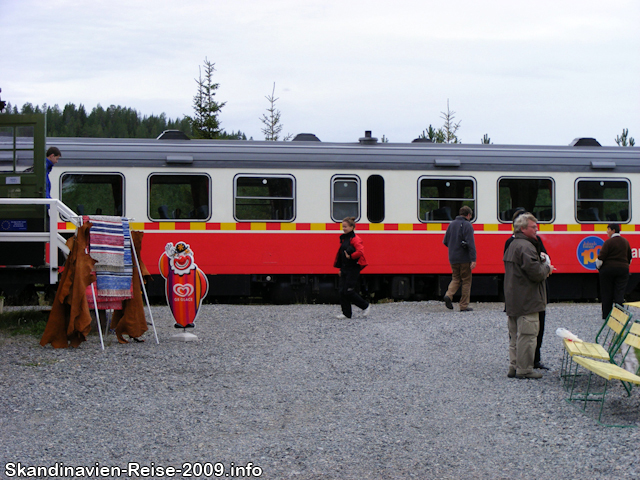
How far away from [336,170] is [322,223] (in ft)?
3.38

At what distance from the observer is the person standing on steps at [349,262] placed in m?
10.6

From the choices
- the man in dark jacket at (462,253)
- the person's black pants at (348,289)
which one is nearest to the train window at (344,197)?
the man in dark jacket at (462,253)

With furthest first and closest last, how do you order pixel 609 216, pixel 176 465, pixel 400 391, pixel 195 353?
pixel 609 216
pixel 195 353
pixel 400 391
pixel 176 465

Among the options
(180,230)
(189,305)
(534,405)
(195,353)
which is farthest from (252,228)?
(534,405)

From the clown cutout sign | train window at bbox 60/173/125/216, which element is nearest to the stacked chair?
the clown cutout sign

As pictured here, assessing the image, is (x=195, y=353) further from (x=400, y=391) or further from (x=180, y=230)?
(x=180, y=230)

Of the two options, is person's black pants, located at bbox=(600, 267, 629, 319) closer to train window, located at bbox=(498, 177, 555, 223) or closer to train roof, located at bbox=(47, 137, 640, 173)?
train window, located at bbox=(498, 177, 555, 223)

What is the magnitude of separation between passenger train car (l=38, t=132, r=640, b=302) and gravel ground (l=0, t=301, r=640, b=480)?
11.2 feet

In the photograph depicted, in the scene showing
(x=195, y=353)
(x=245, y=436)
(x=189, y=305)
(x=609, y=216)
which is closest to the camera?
(x=245, y=436)

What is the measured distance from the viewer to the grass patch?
9312mm

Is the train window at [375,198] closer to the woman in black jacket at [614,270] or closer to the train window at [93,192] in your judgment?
the woman in black jacket at [614,270]

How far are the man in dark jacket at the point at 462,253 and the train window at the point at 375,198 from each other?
5.44 feet

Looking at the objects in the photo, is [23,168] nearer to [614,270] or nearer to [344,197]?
[344,197]

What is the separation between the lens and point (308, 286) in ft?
43.9
